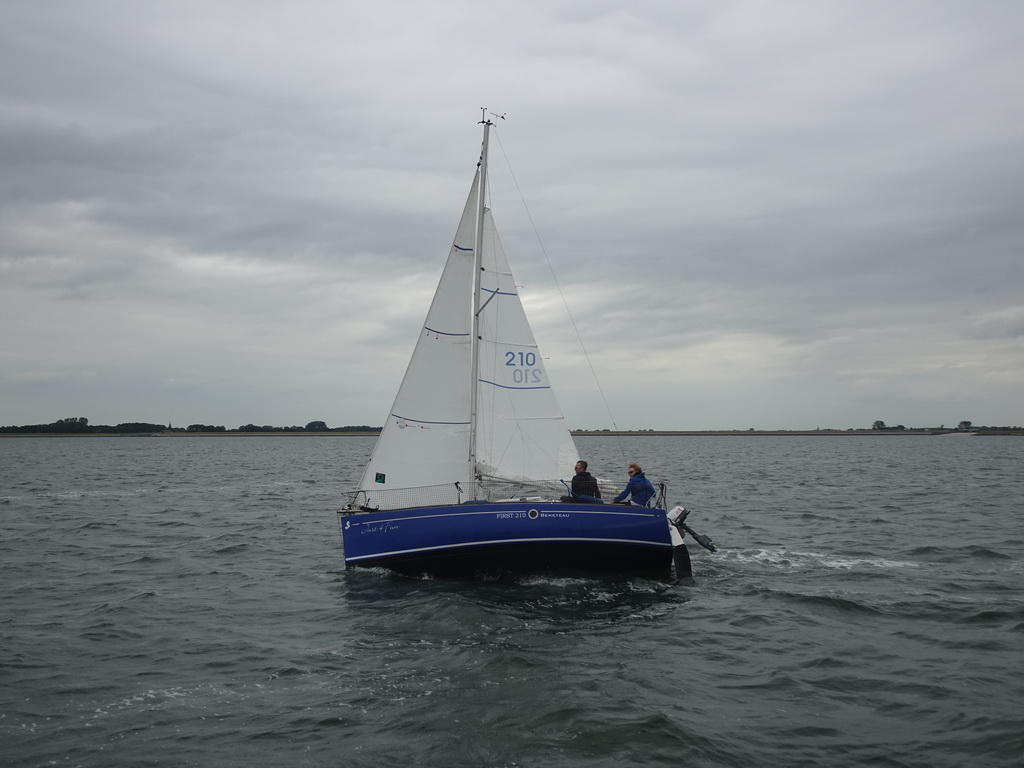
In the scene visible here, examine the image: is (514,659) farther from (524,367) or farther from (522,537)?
(524,367)

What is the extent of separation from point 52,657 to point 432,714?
5.85 meters

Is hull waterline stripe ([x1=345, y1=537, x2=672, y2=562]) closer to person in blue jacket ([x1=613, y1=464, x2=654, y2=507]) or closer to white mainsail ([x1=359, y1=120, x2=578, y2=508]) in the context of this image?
person in blue jacket ([x1=613, y1=464, x2=654, y2=507])

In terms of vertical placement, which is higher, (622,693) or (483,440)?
(483,440)

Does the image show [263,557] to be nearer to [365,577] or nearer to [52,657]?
[365,577]

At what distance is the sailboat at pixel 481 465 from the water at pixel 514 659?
0.71 metres

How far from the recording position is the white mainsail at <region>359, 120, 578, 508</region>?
16.5 m

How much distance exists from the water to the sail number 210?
4.50 metres

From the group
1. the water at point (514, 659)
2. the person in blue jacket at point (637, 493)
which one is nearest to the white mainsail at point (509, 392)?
the person in blue jacket at point (637, 493)

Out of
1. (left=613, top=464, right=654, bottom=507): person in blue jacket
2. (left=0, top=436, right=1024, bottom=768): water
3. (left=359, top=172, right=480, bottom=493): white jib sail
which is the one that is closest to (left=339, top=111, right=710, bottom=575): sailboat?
(left=359, top=172, right=480, bottom=493): white jib sail

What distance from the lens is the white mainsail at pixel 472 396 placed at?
16.5 metres

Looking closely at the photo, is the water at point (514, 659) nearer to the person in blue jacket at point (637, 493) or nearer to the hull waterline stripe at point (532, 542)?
the hull waterline stripe at point (532, 542)

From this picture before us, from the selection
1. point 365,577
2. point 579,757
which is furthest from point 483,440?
point 579,757

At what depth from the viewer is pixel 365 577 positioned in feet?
52.3

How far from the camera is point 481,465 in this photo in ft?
55.2
